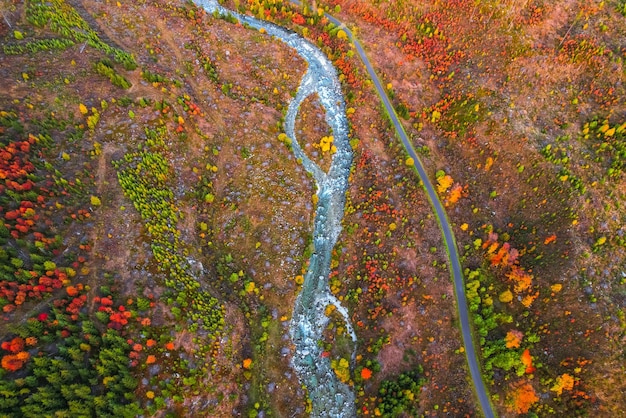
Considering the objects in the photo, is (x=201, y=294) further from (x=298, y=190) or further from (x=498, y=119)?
(x=498, y=119)

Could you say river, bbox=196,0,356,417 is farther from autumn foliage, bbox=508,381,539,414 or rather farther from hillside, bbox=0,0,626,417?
autumn foliage, bbox=508,381,539,414

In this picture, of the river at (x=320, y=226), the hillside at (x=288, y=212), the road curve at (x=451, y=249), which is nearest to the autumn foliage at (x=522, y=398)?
the hillside at (x=288, y=212)

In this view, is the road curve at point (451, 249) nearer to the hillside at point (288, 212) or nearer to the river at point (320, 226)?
the hillside at point (288, 212)

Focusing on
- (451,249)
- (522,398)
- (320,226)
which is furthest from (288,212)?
(522,398)

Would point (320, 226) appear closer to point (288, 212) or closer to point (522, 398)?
point (288, 212)

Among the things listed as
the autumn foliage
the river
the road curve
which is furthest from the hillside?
the river

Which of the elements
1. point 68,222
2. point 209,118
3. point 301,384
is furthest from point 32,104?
point 301,384
